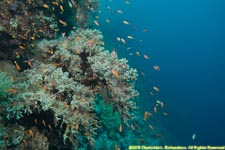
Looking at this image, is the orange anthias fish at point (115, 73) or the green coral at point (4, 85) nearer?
the green coral at point (4, 85)

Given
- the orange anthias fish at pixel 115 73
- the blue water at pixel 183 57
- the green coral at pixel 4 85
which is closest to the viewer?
the green coral at pixel 4 85

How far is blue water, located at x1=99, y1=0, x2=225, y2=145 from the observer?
3244 centimetres

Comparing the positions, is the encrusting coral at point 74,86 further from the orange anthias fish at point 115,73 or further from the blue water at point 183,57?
the blue water at point 183,57

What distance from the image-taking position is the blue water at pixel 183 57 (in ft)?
106

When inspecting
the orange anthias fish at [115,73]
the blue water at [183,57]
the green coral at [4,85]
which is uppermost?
the blue water at [183,57]

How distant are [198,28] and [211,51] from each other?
3662 centimetres

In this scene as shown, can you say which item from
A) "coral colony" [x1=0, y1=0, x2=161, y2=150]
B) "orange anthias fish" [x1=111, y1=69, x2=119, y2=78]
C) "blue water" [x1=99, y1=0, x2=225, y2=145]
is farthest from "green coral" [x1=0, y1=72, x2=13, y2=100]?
"blue water" [x1=99, y1=0, x2=225, y2=145]

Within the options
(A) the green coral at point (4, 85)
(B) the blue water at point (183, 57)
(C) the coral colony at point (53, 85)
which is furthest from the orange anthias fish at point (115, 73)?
(B) the blue water at point (183, 57)

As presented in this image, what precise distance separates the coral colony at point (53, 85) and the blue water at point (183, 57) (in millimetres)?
9656

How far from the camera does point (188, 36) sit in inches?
4938

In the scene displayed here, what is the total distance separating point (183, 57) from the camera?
87.1 meters

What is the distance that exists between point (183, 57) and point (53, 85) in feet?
285

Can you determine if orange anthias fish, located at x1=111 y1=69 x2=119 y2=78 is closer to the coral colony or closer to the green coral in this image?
the coral colony

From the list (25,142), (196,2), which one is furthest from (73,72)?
(196,2)
